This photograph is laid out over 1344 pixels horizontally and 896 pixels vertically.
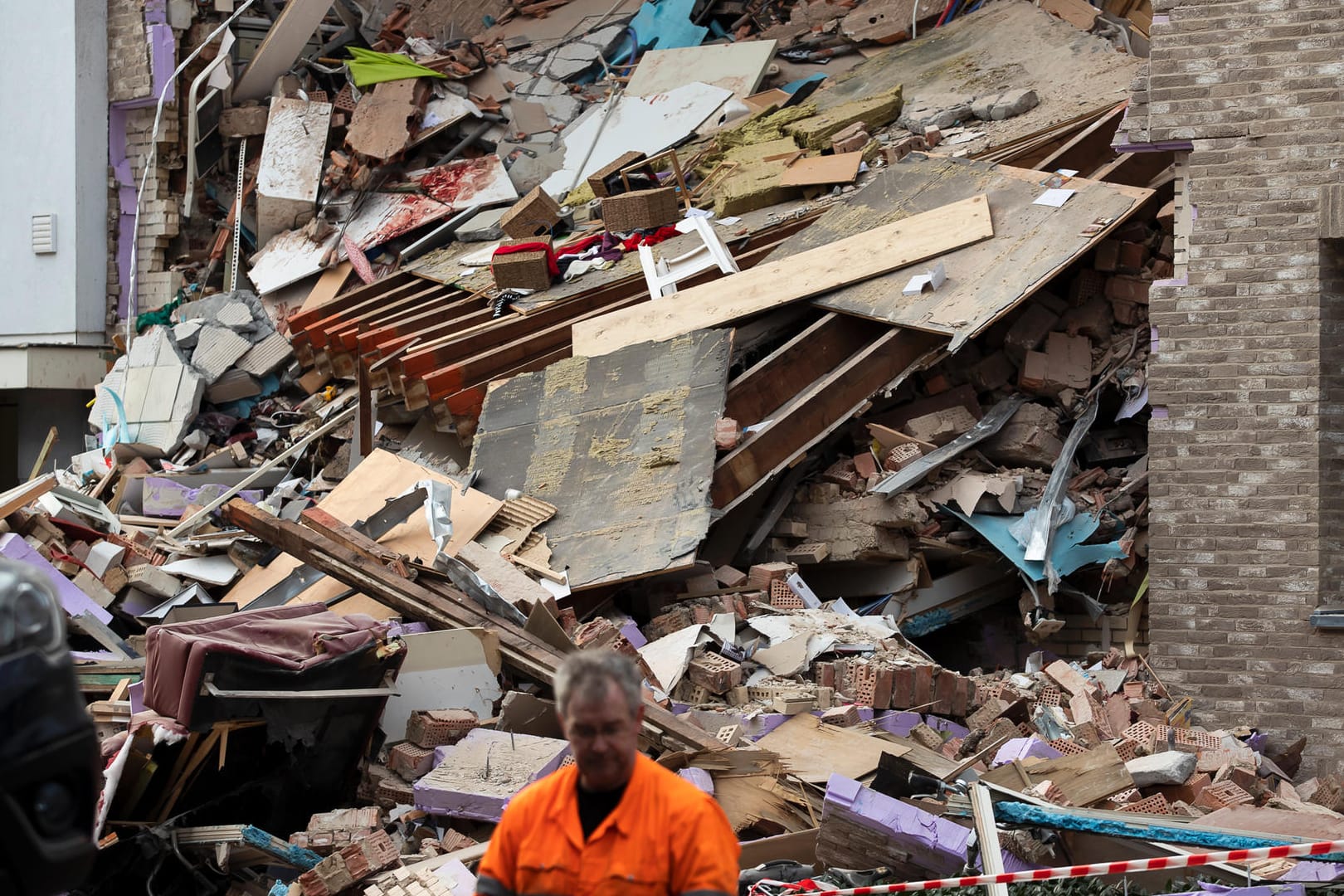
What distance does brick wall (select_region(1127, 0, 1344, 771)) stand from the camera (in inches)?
320

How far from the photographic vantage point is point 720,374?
30.8ft

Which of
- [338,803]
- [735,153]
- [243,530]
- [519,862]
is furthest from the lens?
[735,153]

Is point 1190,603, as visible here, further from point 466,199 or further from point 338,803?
point 466,199

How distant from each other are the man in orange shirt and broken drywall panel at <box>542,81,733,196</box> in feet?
34.3

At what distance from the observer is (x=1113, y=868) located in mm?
5203

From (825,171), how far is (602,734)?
8709 millimetres

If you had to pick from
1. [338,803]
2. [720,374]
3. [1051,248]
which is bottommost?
[338,803]

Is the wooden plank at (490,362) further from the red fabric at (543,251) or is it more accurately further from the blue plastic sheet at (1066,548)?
the blue plastic sheet at (1066,548)

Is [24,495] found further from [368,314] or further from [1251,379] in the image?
[1251,379]

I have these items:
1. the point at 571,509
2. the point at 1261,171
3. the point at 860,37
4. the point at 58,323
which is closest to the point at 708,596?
the point at 571,509

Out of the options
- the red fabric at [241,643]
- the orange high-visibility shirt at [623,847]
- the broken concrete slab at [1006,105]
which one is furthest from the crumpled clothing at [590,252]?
the orange high-visibility shirt at [623,847]

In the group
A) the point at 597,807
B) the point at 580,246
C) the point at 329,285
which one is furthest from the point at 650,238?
the point at 597,807

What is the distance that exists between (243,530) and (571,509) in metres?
2.33

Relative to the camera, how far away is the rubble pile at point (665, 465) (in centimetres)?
656
